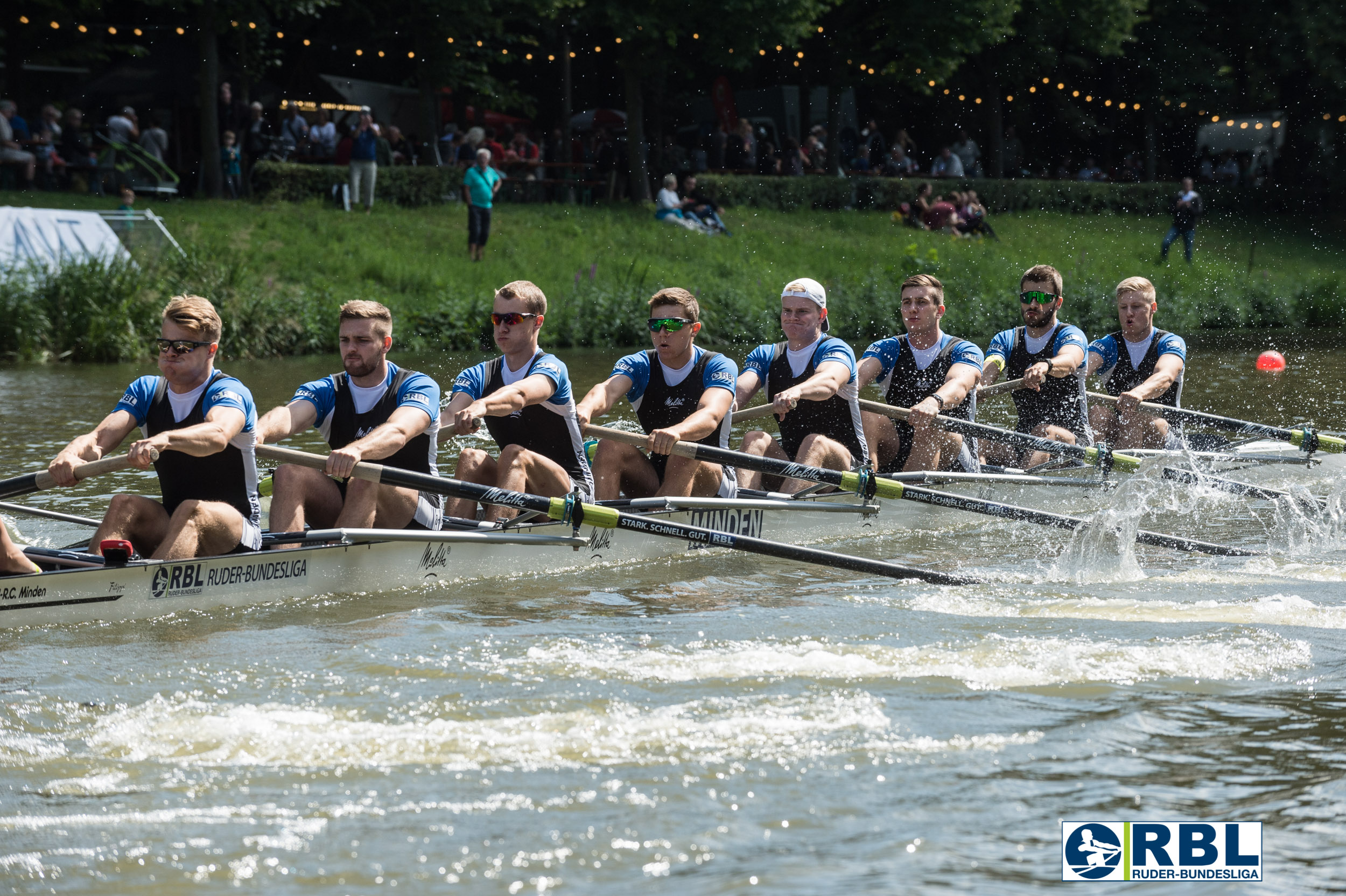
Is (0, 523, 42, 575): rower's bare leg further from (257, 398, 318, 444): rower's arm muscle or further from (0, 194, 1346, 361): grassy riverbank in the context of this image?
(0, 194, 1346, 361): grassy riverbank

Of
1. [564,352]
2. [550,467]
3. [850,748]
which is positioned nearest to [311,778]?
[850,748]

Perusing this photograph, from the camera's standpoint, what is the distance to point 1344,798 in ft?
15.3

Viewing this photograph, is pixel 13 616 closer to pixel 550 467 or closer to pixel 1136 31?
pixel 550 467

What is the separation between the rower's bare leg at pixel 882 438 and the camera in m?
9.51

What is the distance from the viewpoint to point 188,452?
6.30m

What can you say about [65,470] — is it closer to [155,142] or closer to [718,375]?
[718,375]

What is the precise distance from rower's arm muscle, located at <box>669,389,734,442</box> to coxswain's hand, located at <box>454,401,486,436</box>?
105 centimetres

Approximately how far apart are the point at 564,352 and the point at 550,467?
12.7 m

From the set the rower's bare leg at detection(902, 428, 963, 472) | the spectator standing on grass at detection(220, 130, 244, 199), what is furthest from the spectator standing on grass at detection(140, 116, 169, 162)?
the rower's bare leg at detection(902, 428, 963, 472)

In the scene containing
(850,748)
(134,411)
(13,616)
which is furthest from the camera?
(134,411)

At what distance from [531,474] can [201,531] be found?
1807mm

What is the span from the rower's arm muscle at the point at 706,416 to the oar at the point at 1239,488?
3.64 meters

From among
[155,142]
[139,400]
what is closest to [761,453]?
[139,400]

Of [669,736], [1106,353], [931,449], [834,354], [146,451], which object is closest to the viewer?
[669,736]
